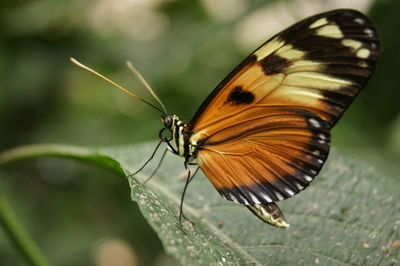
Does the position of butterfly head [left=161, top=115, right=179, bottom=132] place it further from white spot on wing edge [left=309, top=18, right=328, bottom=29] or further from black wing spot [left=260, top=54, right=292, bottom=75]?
white spot on wing edge [left=309, top=18, right=328, bottom=29]

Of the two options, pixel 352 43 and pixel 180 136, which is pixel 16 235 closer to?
pixel 180 136

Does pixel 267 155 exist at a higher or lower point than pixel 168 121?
lower

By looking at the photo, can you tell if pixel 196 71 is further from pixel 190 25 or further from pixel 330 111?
pixel 330 111

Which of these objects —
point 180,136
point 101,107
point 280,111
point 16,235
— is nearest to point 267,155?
point 280,111

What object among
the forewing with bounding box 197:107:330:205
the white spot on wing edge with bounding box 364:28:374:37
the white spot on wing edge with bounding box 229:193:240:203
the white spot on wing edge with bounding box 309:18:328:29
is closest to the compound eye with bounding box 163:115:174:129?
the forewing with bounding box 197:107:330:205

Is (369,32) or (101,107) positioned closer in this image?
(369,32)

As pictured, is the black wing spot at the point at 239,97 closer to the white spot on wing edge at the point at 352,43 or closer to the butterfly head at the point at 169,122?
the butterfly head at the point at 169,122

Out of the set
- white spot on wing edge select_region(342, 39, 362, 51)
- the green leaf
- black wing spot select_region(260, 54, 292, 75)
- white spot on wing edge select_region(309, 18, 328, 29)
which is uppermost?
white spot on wing edge select_region(309, 18, 328, 29)

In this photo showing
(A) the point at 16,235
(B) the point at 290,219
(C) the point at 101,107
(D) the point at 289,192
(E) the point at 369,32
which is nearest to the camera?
(E) the point at 369,32

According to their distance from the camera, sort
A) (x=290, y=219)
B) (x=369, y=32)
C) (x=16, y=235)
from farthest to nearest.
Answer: (x=16, y=235)
(x=290, y=219)
(x=369, y=32)
